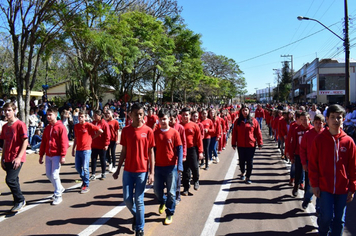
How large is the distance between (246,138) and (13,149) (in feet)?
16.9

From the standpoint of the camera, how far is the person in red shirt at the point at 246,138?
7117 mm

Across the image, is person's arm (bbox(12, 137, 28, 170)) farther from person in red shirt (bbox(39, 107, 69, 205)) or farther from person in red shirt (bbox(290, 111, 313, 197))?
person in red shirt (bbox(290, 111, 313, 197))

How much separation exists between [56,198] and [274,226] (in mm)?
4248

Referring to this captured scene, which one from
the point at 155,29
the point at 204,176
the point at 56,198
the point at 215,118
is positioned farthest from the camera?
the point at 155,29

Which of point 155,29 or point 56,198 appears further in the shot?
point 155,29

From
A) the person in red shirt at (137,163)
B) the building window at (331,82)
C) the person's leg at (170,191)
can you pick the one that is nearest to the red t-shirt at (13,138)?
the person in red shirt at (137,163)

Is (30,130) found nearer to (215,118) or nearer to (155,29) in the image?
(215,118)

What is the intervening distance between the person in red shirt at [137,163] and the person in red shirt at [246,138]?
3.52 meters

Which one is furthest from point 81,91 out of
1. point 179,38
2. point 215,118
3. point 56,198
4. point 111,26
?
point 56,198

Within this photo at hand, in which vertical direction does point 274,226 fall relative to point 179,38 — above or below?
below

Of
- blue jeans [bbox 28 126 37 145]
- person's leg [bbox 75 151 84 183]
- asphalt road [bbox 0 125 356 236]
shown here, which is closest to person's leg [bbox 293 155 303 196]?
asphalt road [bbox 0 125 356 236]

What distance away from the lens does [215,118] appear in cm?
952

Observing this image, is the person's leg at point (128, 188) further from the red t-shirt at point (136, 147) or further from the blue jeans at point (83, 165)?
the blue jeans at point (83, 165)

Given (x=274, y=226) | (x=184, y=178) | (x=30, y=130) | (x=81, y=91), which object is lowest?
(x=274, y=226)
